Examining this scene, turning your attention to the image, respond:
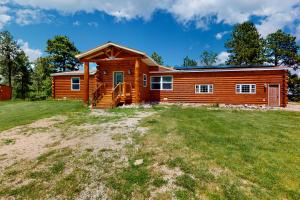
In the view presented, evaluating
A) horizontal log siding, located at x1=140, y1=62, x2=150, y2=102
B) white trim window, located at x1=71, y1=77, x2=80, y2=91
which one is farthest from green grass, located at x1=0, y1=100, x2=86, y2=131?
white trim window, located at x1=71, y1=77, x2=80, y2=91

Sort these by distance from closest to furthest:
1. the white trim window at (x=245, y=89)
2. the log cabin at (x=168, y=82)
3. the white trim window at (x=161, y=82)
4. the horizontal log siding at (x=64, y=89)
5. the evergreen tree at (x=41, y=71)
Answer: the log cabin at (x=168, y=82) → the white trim window at (x=245, y=89) → the white trim window at (x=161, y=82) → the horizontal log siding at (x=64, y=89) → the evergreen tree at (x=41, y=71)

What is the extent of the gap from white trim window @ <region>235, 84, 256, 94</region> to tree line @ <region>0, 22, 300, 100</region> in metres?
19.2

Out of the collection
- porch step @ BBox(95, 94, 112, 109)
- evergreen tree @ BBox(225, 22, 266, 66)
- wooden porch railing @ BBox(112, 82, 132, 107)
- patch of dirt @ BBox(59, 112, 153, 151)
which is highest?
evergreen tree @ BBox(225, 22, 266, 66)

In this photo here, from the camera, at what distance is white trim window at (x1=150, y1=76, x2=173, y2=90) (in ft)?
69.3

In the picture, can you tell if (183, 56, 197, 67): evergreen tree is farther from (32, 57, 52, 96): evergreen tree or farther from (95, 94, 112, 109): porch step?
(95, 94, 112, 109): porch step

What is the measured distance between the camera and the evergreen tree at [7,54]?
37688 millimetres

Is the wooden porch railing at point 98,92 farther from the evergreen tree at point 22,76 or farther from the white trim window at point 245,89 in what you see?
the evergreen tree at point 22,76

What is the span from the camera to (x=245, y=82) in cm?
1916

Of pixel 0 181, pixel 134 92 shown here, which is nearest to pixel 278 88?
pixel 134 92

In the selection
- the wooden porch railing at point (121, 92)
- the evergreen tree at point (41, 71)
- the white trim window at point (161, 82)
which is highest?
the evergreen tree at point (41, 71)

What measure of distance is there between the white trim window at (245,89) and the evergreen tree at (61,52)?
3217cm

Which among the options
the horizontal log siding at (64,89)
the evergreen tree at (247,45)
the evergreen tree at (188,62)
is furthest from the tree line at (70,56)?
the evergreen tree at (188,62)

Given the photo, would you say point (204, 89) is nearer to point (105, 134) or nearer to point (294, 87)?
point (105, 134)

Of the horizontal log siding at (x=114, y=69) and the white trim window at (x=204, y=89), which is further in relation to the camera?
the white trim window at (x=204, y=89)
